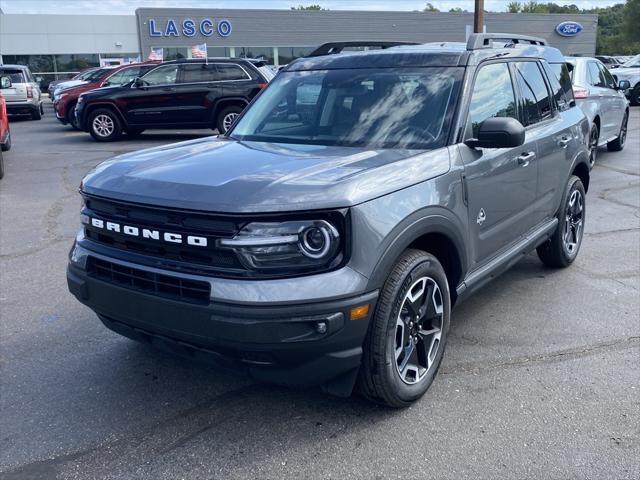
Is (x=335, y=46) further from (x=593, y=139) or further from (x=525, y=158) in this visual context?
(x=593, y=139)

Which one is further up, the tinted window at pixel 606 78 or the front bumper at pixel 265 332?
the tinted window at pixel 606 78

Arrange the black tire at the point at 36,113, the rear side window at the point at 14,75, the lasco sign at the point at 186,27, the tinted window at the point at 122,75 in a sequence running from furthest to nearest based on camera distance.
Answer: the lasco sign at the point at 186,27 → the black tire at the point at 36,113 → the rear side window at the point at 14,75 → the tinted window at the point at 122,75

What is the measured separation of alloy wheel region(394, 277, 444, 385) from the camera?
132 inches

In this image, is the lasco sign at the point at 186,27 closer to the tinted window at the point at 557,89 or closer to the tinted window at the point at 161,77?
the tinted window at the point at 161,77

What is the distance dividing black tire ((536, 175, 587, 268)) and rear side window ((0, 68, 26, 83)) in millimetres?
20233

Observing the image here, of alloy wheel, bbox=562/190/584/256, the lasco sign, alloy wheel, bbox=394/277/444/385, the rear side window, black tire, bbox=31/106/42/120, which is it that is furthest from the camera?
the lasco sign

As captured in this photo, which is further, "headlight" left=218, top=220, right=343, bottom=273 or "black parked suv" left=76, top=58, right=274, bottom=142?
"black parked suv" left=76, top=58, right=274, bottom=142

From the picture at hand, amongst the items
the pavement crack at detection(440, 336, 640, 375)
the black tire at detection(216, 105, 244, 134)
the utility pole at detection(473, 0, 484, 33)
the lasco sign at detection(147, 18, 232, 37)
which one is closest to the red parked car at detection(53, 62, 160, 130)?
the black tire at detection(216, 105, 244, 134)

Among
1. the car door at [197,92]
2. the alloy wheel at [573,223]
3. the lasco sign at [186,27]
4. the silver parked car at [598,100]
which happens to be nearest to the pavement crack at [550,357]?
the alloy wheel at [573,223]

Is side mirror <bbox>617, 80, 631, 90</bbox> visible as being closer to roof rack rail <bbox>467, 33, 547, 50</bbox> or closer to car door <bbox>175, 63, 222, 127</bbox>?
roof rack rail <bbox>467, 33, 547, 50</bbox>

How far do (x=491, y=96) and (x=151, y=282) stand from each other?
2.57 meters

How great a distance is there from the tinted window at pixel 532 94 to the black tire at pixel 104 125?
40.9ft

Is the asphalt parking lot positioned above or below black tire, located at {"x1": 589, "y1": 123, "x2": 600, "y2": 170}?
below

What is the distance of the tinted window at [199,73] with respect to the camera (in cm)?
1538
